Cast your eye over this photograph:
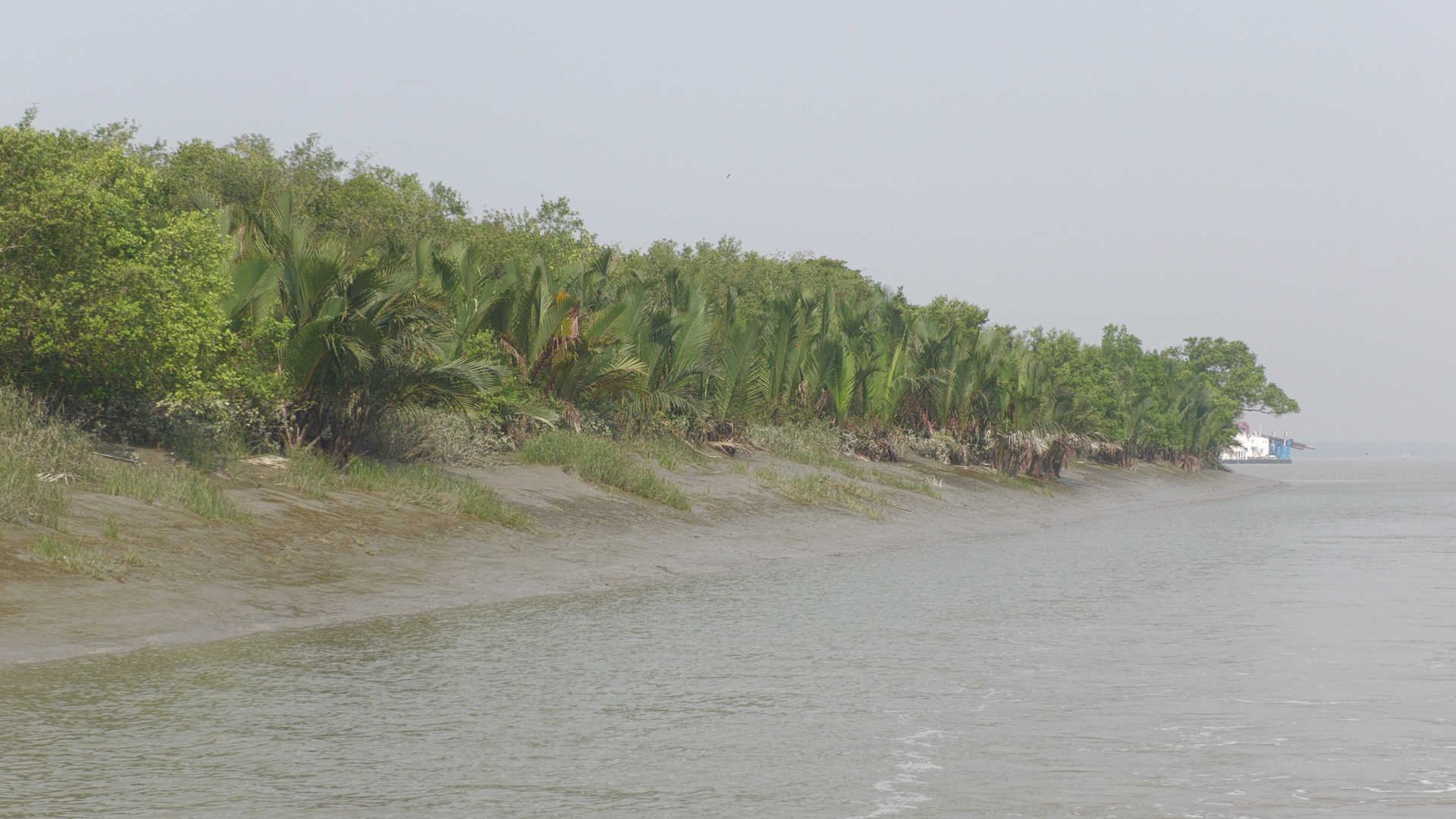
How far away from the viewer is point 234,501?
15891 millimetres

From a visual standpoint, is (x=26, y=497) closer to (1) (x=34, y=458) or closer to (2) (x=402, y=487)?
(1) (x=34, y=458)

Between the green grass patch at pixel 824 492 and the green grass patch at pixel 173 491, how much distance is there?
44.3 ft

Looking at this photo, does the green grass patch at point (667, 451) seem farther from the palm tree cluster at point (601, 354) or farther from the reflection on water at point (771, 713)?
the reflection on water at point (771, 713)

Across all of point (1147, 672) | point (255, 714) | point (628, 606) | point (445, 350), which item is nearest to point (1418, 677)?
point (1147, 672)

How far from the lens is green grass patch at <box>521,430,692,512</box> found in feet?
76.5

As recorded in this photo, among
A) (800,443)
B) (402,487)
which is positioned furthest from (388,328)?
(800,443)

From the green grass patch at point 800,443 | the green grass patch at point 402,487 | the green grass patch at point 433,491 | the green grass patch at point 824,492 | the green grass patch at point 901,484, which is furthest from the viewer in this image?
the green grass patch at point 800,443

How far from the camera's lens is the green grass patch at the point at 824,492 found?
2712 centimetres

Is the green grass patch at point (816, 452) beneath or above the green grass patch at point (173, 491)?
above

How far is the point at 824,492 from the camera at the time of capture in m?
27.9

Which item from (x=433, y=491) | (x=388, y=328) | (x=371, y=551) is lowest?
(x=371, y=551)

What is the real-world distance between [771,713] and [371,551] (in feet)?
27.6

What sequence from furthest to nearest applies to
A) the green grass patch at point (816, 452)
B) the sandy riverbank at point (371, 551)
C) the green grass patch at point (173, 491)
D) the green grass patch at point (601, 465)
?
1. the green grass patch at point (816, 452)
2. the green grass patch at point (601, 465)
3. the green grass patch at point (173, 491)
4. the sandy riverbank at point (371, 551)

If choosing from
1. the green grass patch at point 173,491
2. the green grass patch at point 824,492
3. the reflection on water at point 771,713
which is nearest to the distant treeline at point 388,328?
the green grass patch at point 173,491
